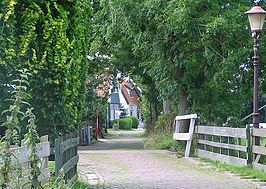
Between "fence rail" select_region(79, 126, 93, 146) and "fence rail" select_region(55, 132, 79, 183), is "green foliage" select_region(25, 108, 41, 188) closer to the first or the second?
"fence rail" select_region(55, 132, 79, 183)

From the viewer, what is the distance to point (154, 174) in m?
11.4

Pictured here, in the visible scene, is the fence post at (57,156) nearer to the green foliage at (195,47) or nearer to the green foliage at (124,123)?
the green foliage at (195,47)

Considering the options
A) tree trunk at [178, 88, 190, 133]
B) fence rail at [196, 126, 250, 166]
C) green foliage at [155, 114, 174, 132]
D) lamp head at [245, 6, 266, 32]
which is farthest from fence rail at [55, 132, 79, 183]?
green foliage at [155, 114, 174, 132]

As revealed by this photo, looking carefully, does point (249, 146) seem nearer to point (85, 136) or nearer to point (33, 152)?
point (33, 152)

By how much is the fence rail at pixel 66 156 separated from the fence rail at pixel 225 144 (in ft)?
14.2

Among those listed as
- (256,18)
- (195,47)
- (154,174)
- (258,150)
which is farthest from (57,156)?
(195,47)

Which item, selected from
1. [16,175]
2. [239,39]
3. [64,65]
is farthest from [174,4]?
[16,175]

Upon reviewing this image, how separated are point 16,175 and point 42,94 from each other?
3372 mm

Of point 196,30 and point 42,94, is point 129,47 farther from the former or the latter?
point 42,94

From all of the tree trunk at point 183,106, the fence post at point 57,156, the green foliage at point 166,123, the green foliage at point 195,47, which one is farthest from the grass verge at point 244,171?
the green foliage at point 166,123

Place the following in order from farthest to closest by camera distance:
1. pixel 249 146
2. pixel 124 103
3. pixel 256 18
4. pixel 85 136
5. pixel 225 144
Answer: pixel 124 103 < pixel 85 136 < pixel 225 144 < pixel 256 18 < pixel 249 146

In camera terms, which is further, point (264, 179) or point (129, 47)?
point (129, 47)

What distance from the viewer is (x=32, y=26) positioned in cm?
741

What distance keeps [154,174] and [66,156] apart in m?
3.43
